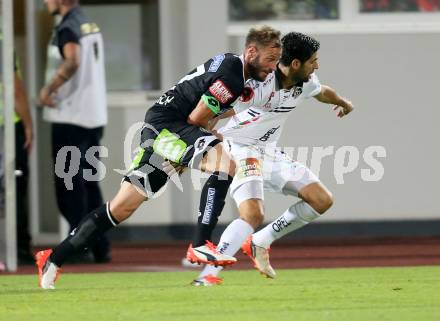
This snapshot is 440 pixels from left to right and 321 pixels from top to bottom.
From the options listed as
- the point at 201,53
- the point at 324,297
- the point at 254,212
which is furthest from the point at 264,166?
the point at 201,53

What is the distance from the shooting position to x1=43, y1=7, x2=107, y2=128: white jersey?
11.7 m

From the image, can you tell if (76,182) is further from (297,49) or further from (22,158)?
(297,49)

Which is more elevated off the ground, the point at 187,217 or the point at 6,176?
the point at 6,176

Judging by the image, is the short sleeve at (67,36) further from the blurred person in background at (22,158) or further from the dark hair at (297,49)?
the dark hair at (297,49)

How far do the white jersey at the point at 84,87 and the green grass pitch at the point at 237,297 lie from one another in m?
1.71

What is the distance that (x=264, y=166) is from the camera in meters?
10.1

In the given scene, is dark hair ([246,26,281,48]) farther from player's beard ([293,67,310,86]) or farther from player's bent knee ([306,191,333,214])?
player's bent knee ([306,191,333,214])

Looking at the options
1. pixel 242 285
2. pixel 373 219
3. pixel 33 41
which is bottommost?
pixel 373 219

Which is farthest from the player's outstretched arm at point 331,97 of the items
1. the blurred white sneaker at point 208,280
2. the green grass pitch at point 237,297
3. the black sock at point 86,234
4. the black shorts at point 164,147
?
the black sock at point 86,234

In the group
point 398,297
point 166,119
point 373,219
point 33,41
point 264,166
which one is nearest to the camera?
point 398,297

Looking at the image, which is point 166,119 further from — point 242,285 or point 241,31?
point 241,31

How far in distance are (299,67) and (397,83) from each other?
4.62 metres

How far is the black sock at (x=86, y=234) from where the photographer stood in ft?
29.8

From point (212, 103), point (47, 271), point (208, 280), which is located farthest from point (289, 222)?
point (47, 271)
